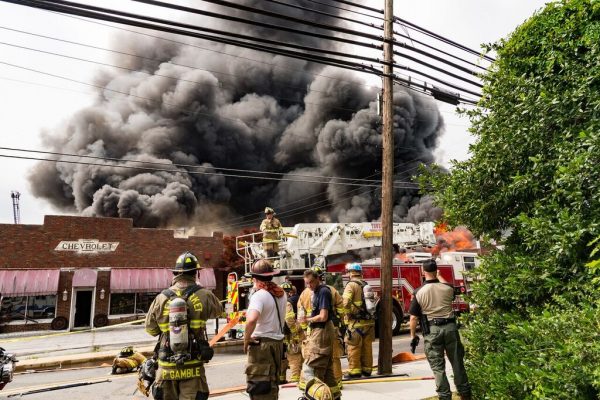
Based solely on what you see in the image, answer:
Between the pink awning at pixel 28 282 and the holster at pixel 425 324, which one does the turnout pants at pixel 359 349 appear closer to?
the holster at pixel 425 324

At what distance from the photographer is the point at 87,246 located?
19875mm

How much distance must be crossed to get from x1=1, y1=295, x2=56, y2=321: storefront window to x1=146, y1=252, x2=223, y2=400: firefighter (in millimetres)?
18445

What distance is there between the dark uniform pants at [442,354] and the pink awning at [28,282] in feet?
61.8

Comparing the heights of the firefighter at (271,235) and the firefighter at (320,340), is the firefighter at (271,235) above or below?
above

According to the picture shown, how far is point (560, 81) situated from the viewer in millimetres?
3525

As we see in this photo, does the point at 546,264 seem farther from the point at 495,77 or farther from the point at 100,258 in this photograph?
the point at 100,258

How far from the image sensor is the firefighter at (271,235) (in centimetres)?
1041

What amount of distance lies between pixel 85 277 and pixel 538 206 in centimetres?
2038

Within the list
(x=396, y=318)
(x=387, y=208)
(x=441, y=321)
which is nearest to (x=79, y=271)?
(x=396, y=318)

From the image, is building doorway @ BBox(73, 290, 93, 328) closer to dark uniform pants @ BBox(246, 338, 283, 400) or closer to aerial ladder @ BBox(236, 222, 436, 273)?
aerial ladder @ BBox(236, 222, 436, 273)

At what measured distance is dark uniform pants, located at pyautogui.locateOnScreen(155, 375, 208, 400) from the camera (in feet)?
11.3

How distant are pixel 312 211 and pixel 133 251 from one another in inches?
1179

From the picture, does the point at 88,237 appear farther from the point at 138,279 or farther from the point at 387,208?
the point at 387,208

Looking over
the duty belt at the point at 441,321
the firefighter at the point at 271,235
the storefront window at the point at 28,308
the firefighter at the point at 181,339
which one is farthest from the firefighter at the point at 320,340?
the storefront window at the point at 28,308
